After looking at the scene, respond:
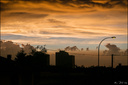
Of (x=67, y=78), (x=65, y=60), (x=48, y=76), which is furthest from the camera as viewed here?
(x=65, y=60)

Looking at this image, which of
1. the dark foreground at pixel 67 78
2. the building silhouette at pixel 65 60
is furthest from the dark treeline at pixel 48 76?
the building silhouette at pixel 65 60

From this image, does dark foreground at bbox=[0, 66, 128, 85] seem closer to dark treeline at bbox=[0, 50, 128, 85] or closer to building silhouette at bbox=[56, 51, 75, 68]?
dark treeline at bbox=[0, 50, 128, 85]

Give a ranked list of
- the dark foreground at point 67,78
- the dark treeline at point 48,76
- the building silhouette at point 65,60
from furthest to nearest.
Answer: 1. the building silhouette at point 65,60
2. the dark foreground at point 67,78
3. the dark treeline at point 48,76

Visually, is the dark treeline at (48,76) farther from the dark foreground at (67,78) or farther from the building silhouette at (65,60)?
the building silhouette at (65,60)

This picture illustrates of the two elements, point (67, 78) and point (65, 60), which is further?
point (65, 60)

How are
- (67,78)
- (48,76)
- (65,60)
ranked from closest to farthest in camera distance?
(67,78) < (48,76) < (65,60)

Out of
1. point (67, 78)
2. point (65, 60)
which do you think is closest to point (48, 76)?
point (67, 78)

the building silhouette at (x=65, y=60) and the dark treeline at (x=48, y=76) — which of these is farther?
the building silhouette at (x=65, y=60)

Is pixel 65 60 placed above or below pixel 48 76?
below

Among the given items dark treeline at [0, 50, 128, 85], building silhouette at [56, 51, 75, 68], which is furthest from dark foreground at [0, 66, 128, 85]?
building silhouette at [56, 51, 75, 68]

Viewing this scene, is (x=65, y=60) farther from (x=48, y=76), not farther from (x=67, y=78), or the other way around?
(x=67, y=78)

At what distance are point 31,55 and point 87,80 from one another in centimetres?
4840

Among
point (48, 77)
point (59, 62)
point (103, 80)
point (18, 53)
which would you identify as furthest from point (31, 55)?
point (103, 80)

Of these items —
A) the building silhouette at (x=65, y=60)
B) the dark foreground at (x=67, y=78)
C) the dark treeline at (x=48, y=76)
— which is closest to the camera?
the dark treeline at (x=48, y=76)
